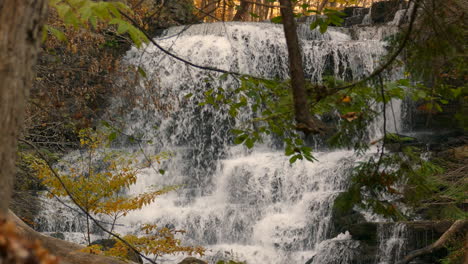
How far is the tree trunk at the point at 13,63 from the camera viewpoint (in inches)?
69.6

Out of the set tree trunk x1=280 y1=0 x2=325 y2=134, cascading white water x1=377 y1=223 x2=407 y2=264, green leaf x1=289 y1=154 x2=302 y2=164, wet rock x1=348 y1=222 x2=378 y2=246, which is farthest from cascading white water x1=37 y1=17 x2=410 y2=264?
tree trunk x1=280 y1=0 x2=325 y2=134

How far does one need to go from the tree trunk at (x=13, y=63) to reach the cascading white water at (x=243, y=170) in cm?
591

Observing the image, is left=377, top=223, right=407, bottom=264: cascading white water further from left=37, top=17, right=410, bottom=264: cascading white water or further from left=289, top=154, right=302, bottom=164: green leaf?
left=289, top=154, right=302, bottom=164: green leaf

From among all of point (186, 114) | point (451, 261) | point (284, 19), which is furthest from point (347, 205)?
point (186, 114)

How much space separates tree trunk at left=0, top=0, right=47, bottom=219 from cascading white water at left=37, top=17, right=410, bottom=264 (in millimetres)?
5913

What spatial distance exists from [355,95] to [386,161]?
20.4 inches

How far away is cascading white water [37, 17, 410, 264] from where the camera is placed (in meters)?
11.2

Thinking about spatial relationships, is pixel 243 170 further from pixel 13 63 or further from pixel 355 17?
pixel 13 63

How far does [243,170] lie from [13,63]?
1199 cm

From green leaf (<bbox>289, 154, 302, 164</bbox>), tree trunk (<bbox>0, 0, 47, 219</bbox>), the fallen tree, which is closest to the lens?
A: tree trunk (<bbox>0, 0, 47, 219</bbox>)

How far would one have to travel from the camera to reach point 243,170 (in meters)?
13.7

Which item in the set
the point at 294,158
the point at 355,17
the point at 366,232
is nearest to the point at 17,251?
the point at 294,158

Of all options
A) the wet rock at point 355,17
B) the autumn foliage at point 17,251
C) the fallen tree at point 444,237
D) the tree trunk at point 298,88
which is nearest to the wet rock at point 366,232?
the fallen tree at point 444,237

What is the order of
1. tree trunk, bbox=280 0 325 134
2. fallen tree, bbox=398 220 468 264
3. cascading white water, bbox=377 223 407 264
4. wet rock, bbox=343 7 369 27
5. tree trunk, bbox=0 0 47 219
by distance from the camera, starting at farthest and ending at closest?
wet rock, bbox=343 7 369 27 < cascading white water, bbox=377 223 407 264 < fallen tree, bbox=398 220 468 264 < tree trunk, bbox=280 0 325 134 < tree trunk, bbox=0 0 47 219
